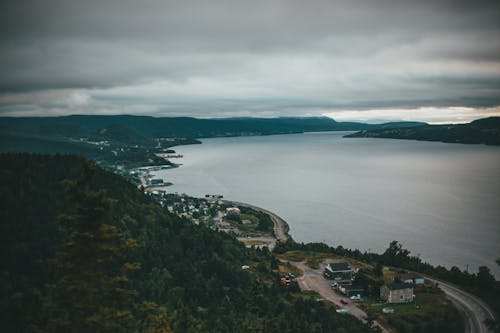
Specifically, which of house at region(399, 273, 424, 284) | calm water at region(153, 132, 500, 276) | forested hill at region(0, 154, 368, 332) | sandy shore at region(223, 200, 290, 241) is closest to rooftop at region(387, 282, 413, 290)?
house at region(399, 273, 424, 284)

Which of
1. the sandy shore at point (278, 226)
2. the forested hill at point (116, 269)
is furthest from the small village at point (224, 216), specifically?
the forested hill at point (116, 269)

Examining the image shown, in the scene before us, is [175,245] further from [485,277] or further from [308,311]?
[485,277]

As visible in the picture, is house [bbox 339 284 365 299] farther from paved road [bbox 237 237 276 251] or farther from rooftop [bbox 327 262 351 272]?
paved road [bbox 237 237 276 251]

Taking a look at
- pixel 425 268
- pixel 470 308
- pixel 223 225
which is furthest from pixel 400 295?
pixel 223 225

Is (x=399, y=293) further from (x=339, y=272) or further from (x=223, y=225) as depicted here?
(x=223, y=225)

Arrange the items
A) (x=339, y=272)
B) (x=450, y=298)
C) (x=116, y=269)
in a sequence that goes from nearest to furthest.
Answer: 1. (x=116, y=269)
2. (x=450, y=298)
3. (x=339, y=272)
